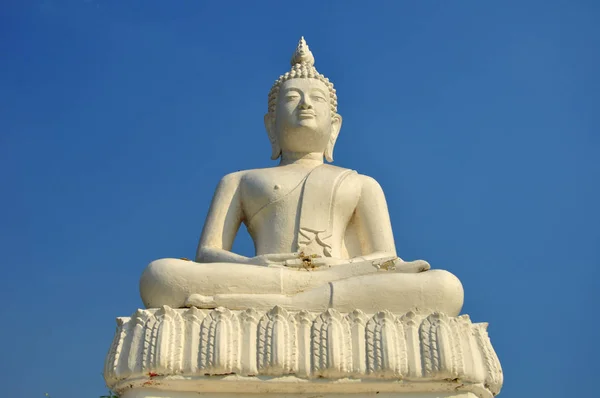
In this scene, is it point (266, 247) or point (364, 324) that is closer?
point (364, 324)

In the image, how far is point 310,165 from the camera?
7.33 meters

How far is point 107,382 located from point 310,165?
9.48 feet

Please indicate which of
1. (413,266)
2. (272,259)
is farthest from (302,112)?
(413,266)

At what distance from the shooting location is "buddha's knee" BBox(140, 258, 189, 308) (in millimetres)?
5562

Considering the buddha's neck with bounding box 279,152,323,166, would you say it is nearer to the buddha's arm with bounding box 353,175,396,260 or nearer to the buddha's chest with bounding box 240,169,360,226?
the buddha's chest with bounding box 240,169,360,226

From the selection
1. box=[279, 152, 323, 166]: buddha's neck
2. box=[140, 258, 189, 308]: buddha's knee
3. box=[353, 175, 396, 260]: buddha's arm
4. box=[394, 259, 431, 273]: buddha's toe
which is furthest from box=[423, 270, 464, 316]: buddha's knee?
box=[279, 152, 323, 166]: buddha's neck

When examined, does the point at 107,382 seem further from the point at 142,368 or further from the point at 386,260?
the point at 386,260

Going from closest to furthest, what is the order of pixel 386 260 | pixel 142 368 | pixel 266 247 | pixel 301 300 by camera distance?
pixel 142 368, pixel 301 300, pixel 386 260, pixel 266 247

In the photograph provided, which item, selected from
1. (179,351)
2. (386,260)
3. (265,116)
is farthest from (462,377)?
(265,116)

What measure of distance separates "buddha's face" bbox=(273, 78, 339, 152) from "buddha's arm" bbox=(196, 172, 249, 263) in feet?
1.97

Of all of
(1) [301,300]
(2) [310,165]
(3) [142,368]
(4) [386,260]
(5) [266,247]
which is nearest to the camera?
(3) [142,368]

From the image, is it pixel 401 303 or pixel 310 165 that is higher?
pixel 310 165

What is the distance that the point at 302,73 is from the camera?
24.8ft

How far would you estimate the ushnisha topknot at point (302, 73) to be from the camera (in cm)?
758
